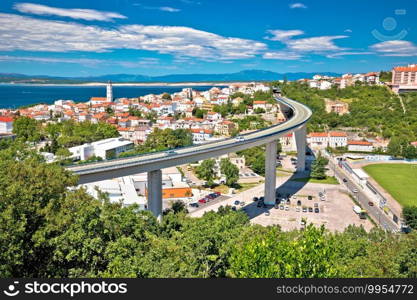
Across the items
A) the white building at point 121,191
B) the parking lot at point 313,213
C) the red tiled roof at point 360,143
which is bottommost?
the parking lot at point 313,213

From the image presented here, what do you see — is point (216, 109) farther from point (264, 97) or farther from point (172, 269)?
point (172, 269)

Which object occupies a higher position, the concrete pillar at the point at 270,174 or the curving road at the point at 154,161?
the curving road at the point at 154,161

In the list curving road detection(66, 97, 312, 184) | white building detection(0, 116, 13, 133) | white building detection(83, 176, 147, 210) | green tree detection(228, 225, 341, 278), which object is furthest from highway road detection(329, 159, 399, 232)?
white building detection(0, 116, 13, 133)

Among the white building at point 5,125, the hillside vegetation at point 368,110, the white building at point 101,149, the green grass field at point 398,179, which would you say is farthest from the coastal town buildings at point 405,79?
the white building at point 5,125

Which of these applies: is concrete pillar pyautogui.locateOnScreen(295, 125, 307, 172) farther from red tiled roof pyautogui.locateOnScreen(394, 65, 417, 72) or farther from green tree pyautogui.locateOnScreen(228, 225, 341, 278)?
red tiled roof pyautogui.locateOnScreen(394, 65, 417, 72)

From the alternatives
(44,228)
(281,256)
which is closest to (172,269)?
(281,256)

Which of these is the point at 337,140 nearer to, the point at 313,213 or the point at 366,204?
the point at 366,204

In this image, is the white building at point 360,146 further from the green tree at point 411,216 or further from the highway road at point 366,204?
the green tree at point 411,216
